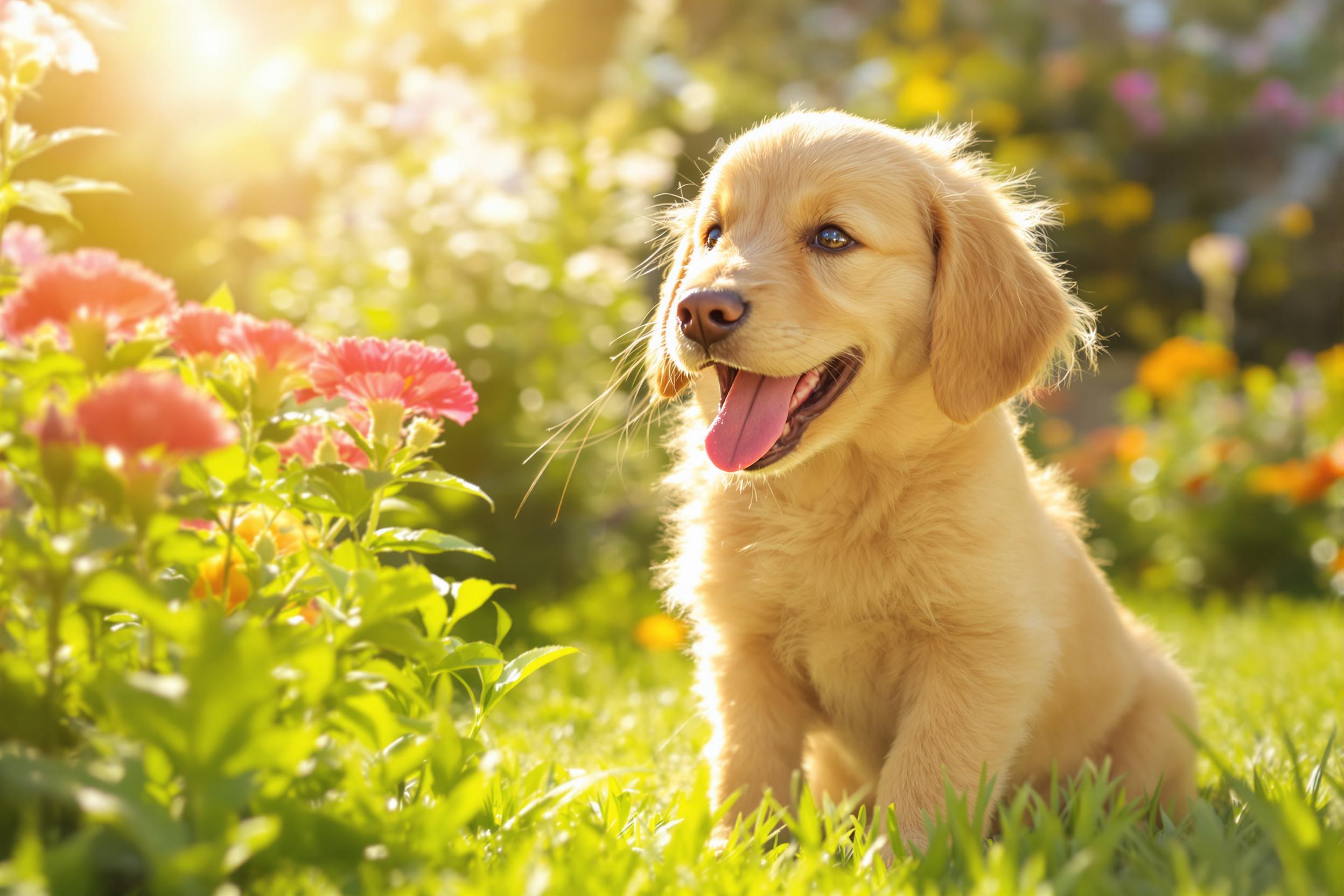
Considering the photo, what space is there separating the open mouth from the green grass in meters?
0.59

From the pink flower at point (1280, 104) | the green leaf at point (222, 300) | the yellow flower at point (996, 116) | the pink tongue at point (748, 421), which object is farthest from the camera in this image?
the pink flower at point (1280, 104)

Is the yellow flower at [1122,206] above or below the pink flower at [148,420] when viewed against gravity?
below

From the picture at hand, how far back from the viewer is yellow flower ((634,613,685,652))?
3.92 meters

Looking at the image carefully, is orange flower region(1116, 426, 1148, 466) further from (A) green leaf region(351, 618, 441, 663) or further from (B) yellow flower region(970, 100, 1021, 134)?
(A) green leaf region(351, 618, 441, 663)

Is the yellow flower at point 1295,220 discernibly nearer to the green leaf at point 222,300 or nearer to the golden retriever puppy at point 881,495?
the golden retriever puppy at point 881,495

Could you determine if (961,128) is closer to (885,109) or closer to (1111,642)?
(1111,642)

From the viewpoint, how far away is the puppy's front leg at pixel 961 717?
6.22ft

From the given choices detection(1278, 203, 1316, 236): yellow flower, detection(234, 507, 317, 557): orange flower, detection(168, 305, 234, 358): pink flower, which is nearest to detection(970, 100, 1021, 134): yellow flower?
detection(1278, 203, 1316, 236): yellow flower

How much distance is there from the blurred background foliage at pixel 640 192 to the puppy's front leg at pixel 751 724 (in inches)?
29.3

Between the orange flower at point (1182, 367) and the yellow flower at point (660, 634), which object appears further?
the orange flower at point (1182, 367)

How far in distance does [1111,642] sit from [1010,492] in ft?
1.55

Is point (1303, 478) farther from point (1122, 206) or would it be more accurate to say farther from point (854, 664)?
point (1122, 206)

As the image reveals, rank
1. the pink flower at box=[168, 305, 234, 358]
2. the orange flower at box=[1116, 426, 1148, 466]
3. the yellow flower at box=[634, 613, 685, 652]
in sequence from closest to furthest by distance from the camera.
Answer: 1. the pink flower at box=[168, 305, 234, 358]
2. the yellow flower at box=[634, 613, 685, 652]
3. the orange flower at box=[1116, 426, 1148, 466]

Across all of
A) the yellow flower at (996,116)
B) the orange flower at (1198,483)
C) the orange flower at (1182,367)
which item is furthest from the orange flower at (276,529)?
the yellow flower at (996,116)
